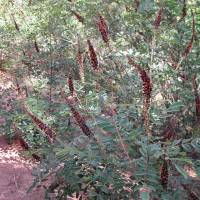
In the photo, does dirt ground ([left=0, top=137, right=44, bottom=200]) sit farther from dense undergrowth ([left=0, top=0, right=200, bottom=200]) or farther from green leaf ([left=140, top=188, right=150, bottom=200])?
green leaf ([left=140, top=188, right=150, bottom=200])

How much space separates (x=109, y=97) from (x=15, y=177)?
1712 mm

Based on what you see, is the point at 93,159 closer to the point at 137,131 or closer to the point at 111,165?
the point at 111,165

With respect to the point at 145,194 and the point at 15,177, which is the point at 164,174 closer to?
the point at 145,194

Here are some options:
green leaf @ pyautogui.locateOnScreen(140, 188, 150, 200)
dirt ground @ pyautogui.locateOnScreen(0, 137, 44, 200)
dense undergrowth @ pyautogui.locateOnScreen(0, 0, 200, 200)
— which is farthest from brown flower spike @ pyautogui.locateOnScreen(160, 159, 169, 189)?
dirt ground @ pyautogui.locateOnScreen(0, 137, 44, 200)

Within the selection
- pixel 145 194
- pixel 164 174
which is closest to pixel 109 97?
pixel 164 174

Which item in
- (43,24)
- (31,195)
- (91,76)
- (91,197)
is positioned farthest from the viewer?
(43,24)

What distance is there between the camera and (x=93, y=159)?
3230 mm

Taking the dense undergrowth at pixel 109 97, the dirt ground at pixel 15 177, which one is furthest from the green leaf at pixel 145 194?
the dirt ground at pixel 15 177

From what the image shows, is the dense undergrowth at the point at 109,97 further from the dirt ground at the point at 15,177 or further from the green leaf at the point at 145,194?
the dirt ground at the point at 15,177

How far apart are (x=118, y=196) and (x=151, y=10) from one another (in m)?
2.98

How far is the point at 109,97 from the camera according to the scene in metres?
4.35

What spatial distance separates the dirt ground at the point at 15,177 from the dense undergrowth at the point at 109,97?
0.32m

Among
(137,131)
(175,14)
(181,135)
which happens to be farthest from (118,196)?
(175,14)

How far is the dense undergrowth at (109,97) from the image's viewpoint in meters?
3.25
